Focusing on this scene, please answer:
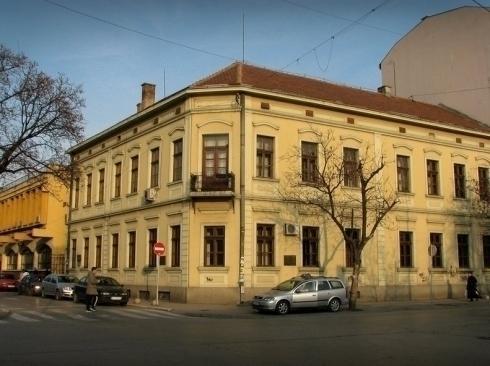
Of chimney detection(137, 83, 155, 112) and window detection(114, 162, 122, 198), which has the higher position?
chimney detection(137, 83, 155, 112)

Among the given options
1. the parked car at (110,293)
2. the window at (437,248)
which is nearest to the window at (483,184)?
the window at (437,248)

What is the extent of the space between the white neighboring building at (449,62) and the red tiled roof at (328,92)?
6.30 feet

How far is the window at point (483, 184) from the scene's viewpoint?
1310 inches

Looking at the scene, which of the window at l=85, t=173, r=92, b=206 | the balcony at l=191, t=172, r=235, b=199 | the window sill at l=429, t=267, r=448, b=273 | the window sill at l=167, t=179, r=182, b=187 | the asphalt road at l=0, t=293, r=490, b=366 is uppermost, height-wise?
the window at l=85, t=173, r=92, b=206

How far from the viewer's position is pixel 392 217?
105 ft

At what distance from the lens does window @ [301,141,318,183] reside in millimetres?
29567

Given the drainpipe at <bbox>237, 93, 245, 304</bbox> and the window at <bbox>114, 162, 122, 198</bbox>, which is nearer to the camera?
the drainpipe at <bbox>237, 93, 245, 304</bbox>

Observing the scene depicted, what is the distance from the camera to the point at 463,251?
114 feet

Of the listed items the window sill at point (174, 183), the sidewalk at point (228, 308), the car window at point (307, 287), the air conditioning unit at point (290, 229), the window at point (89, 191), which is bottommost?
the sidewalk at point (228, 308)

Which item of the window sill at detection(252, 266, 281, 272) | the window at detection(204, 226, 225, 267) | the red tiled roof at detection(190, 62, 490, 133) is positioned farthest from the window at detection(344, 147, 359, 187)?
the window at detection(204, 226, 225, 267)

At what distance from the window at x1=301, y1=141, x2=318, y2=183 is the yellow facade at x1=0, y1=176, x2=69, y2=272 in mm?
20083

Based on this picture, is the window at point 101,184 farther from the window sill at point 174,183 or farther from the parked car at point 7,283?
the parked car at point 7,283

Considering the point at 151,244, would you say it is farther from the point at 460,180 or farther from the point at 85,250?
the point at 460,180

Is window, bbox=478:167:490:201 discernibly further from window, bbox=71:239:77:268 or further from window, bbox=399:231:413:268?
window, bbox=71:239:77:268
